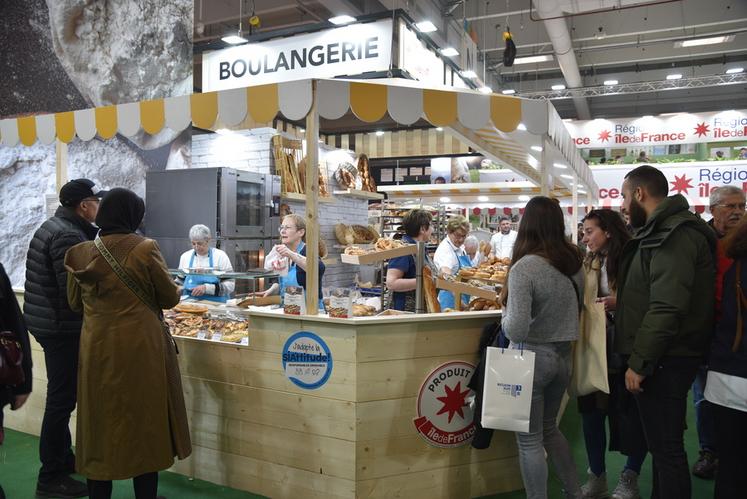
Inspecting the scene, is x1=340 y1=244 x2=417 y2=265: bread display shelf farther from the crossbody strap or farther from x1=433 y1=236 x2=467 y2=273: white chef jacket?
x1=433 y1=236 x2=467 y2=273: white chef jacket

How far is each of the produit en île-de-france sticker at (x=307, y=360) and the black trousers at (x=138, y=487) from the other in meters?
0.81

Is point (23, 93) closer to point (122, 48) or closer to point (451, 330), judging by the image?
point (122, 48)

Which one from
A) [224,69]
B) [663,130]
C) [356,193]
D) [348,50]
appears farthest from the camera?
[663,130]

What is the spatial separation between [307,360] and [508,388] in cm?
106

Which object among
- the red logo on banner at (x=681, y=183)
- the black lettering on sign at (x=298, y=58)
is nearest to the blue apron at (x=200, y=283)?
the black lettering on sign at (x=298, y=58)

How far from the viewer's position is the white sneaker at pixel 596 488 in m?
3.30

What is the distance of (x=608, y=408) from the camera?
3141 millimetres

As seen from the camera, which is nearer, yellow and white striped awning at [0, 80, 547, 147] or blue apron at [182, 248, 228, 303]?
yellow and white striped awning at [0, 80, 547, 147]

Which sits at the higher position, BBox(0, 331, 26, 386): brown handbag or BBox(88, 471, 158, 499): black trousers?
BBox(0, 331, 26, 386): brown handbag

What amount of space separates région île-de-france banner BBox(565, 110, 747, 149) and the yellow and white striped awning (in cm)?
1133

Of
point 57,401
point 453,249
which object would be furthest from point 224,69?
point 57,401

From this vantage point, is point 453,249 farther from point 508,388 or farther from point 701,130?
point 701,130

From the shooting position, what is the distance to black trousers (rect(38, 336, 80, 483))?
329 centimetres

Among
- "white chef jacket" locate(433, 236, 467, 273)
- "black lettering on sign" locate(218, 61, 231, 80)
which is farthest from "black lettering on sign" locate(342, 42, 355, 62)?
"white chef jacket" locate(433, 236, 467, 273)
